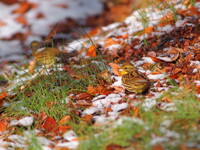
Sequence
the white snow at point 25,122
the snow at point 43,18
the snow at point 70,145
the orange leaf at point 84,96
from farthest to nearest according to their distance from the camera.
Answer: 1. the snow at point 43,18
2. the orange leaf at point 84,96
3. the white snow at point 25,122
4. the snow at point 70,145

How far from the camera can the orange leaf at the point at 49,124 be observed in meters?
2.99

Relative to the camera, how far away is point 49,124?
9.93ft

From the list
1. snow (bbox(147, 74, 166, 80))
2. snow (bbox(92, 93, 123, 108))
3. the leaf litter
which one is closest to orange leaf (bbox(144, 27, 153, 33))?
the leaf litter

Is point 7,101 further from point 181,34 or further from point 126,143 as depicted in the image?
point 181,34

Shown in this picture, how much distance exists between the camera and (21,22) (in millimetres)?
8453

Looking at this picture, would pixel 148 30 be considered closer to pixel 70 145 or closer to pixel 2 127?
pixel 2 127

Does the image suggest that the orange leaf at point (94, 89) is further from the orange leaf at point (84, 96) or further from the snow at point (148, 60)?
the snow at point (148, 60)

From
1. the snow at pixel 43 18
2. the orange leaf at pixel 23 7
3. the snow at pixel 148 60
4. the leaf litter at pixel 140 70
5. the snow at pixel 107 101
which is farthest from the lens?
the orange leaf at pixel 23 7

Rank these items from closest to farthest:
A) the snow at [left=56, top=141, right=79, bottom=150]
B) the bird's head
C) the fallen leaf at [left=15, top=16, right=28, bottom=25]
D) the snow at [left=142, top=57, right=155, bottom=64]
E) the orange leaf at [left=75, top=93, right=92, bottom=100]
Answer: the snow at [left=56, top=141, right=79, bottom=150] → the bird's head → the orange leaf at [left=75, top=93, right=92, bottom=100] → the snow at [left=142, top=57, right=155, bottom=64] → the fallen leaf at [left=15, top=16, right=28, bottom=25]

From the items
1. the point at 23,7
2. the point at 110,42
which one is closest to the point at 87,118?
the point at 110,42

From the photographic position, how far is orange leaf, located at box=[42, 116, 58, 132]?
2994 mm

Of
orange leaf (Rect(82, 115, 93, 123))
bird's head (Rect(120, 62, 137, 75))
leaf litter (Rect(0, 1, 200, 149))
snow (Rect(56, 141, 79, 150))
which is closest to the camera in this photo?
snow (Rect(56, 141, 79, 150))

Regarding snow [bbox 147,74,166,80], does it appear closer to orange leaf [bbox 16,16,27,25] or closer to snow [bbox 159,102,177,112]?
snow [bbox 159,102,177,112]

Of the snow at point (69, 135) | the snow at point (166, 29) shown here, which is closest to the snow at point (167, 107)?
the snow at point (69, 135)
